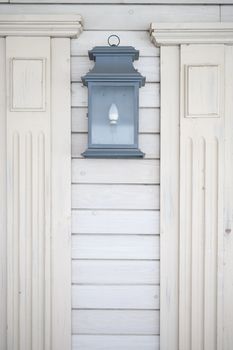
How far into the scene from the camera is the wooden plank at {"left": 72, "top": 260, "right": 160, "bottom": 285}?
7.27ft

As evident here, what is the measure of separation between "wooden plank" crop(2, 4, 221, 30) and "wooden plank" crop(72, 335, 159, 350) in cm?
153

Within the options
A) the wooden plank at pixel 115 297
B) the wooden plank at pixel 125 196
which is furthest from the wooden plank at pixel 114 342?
the wooden plank at pixel 125 196

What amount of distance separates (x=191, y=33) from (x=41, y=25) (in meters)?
0.75

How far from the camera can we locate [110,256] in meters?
2.22

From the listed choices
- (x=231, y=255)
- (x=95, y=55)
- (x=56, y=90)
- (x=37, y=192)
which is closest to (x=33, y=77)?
(x=56, y=90)

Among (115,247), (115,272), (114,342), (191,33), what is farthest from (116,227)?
(191,33)

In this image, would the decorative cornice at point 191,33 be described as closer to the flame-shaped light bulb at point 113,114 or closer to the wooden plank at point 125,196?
the flame-shaped light bulb at point 113,114

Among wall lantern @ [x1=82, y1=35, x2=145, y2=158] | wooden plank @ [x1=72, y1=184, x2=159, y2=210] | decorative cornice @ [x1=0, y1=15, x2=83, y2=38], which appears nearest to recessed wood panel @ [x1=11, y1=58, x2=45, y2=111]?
decorative cornice @ [x1=0, y1=15, x2=83, y2=38]

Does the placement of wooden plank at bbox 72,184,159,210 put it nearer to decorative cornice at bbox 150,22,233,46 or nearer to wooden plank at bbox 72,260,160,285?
wooden plank at bbox 72,260,160,285

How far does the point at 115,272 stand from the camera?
7.29 ft

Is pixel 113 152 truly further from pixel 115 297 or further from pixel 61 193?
pixel 115 297

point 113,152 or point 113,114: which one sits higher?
point 113,114

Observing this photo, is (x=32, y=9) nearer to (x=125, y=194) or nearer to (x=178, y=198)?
(x=125, y=194)

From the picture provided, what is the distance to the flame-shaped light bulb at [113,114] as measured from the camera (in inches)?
80.4
